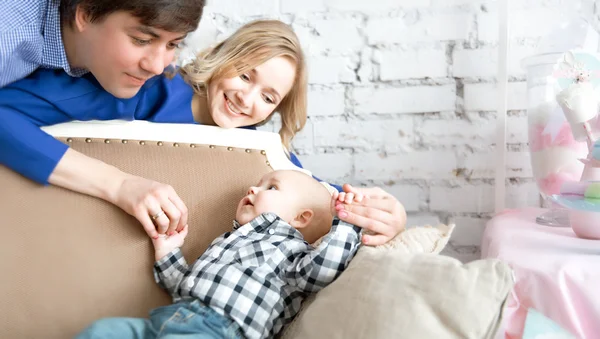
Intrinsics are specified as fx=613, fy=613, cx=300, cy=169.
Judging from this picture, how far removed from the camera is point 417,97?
188 cm

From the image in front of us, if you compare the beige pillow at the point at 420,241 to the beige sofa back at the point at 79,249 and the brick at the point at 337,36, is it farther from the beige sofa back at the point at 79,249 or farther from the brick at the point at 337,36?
the brick at the point at 337,36

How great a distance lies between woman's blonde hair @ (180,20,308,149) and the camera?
1.56 m

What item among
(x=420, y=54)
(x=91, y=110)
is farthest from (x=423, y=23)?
(x=91, y=110)

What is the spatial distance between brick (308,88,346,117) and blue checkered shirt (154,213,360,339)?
2.39 feet

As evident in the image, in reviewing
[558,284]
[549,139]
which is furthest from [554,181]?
[558,284]

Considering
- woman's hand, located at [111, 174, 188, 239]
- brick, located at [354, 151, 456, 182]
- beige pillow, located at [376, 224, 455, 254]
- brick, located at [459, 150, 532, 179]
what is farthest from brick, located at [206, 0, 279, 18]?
beige pillow, located at [376, 224, 455, 254]

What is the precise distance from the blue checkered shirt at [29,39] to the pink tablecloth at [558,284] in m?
1.05

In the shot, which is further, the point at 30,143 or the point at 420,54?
the point at 420,54

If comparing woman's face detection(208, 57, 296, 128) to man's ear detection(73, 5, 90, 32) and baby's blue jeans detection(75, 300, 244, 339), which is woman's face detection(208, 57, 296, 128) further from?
baby's blue jeans detection(75, 300, 244, 339)

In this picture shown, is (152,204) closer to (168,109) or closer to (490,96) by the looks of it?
(168,109)

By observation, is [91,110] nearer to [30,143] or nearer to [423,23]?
[30,143]

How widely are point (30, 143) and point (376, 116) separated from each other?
1037mm

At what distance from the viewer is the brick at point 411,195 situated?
1910 millimetres

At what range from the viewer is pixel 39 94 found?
133 centimetres
